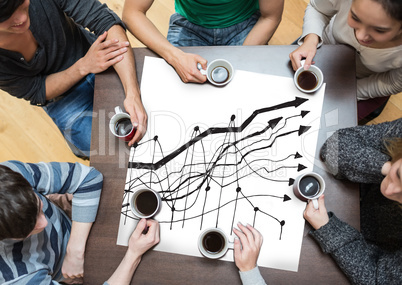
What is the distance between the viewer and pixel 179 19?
1.30 meters

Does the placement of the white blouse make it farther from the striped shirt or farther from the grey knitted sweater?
the striped shirt

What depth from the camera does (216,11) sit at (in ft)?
3.94

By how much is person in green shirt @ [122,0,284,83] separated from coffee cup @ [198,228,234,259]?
1.56 feet

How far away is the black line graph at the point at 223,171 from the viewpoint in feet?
2.73

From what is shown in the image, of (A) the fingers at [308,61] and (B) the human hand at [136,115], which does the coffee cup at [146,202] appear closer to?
(B) the human hand at [136,115]

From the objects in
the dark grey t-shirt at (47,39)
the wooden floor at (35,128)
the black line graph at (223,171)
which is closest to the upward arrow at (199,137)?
the black line graph at (223,171)

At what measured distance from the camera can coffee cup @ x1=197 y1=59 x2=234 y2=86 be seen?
0.89 metres

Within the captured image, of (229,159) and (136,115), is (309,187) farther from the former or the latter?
(136,115)

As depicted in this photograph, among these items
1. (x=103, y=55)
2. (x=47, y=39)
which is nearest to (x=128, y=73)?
(x=103, y=55)

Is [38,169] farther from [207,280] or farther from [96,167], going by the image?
[207,280]

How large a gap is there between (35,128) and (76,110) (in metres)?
0.70

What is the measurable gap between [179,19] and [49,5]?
0.55 m

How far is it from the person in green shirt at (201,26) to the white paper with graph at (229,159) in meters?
0.08

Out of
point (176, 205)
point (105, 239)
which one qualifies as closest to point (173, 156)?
point (176, 205)
